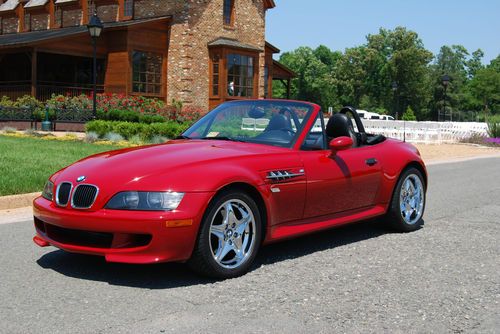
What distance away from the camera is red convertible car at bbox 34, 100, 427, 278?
176 inches

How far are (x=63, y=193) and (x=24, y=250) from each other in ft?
4.63

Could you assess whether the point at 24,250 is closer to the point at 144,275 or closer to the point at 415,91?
the point at 144,275

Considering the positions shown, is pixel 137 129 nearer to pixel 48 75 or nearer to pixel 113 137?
pixel 113 137

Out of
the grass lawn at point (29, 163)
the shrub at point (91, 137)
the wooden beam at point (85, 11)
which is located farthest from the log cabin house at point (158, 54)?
the grass lawn at point (29, 163)

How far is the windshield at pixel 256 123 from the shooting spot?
19.1 feet

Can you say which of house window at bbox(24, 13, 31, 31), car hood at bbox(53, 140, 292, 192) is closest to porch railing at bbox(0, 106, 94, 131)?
house window at bbox(24, 13, 31, 31)

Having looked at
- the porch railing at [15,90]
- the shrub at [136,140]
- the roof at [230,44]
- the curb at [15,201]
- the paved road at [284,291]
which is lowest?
the paved road at [284,291]

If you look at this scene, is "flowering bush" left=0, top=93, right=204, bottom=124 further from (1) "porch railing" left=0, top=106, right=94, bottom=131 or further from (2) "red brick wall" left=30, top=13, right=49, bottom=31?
(2) "red brick wall" left=30, top=13, right=49, bottom=31

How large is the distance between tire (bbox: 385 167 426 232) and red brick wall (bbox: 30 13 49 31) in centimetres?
3572

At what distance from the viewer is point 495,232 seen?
710 centimetres

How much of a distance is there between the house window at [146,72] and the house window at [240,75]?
3.61 m

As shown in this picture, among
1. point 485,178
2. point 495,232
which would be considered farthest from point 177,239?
point 485,178

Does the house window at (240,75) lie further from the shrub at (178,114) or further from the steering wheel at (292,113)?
the steering wheel at (292,113)

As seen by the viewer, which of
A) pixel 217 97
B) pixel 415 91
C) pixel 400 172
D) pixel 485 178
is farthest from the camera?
pixel 415 91
